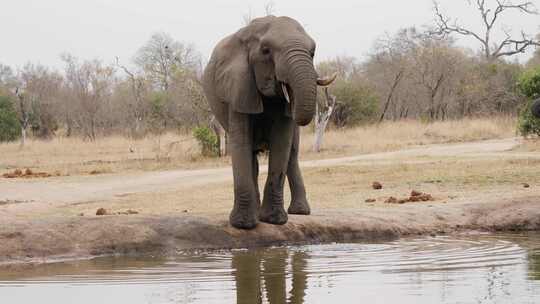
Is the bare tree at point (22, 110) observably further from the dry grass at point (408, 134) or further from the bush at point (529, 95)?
the bush at point (529, 95)

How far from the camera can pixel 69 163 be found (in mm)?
27594

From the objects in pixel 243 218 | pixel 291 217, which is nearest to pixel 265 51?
pixel 243 218

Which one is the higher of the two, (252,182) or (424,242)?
(252,182)

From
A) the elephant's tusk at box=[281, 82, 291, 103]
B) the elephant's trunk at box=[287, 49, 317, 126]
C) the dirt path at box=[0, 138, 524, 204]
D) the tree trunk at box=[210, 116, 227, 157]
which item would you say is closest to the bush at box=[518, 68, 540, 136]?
the dirt path at box=[0, 138, 524, 204]

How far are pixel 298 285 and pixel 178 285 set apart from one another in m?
0.78

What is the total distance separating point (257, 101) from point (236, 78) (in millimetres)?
282

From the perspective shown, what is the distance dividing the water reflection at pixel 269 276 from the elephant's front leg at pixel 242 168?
1.46ft

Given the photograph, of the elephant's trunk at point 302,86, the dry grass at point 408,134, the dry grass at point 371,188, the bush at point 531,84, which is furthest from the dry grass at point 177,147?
the elephant's trunk at point 302,86

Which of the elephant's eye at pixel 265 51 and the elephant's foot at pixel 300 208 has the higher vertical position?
the elephant's eye at pixel 265 51

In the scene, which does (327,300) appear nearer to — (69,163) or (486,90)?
(69,163)

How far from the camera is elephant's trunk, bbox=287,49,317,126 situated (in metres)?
7.23

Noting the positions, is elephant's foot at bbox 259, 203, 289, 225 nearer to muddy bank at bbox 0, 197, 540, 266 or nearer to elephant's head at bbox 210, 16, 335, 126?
muddy bank at bbox 0, 197, 540, 266

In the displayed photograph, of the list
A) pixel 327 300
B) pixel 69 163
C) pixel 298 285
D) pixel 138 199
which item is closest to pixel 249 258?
pixel 298 285

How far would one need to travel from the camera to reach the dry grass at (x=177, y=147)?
82.4ft
